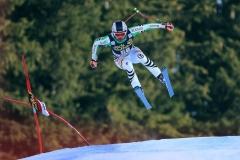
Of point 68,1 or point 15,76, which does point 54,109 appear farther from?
point 68,1

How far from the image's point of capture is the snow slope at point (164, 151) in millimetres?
12367

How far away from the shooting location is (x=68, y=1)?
68.0ft

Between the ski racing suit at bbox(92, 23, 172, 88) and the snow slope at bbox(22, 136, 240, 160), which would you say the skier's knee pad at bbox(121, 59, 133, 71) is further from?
the snow slope at bbox(22, 136, 240, 160)

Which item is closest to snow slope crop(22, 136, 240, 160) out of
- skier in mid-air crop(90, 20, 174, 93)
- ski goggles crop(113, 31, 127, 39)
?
skier in mid-air crop(90, 20, 174, 93)

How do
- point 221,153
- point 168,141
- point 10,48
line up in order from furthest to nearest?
1. point 10,48
2. point 168,141
3. point 221,153

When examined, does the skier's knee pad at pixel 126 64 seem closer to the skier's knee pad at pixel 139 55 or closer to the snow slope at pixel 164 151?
the skier's knee pad at pixel 139 55

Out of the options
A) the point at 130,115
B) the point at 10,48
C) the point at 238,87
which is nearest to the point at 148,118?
the point at 130,115

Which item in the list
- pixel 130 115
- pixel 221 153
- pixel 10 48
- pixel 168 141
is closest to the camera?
pixel 221 153

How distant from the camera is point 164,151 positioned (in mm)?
12641

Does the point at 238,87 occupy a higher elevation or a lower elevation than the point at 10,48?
lower

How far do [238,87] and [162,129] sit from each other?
2122mm

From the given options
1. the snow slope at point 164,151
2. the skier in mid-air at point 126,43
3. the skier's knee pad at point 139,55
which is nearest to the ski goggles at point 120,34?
the skier in mid-air at point 126,43

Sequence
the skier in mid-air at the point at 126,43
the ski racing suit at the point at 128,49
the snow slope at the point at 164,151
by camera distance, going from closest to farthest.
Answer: the snow slope at the point at 164,151
the skier in mid-air at the point at 126,43
the ski racing suit at the point at 128,49

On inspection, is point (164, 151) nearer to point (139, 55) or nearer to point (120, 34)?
point (139, 55)
